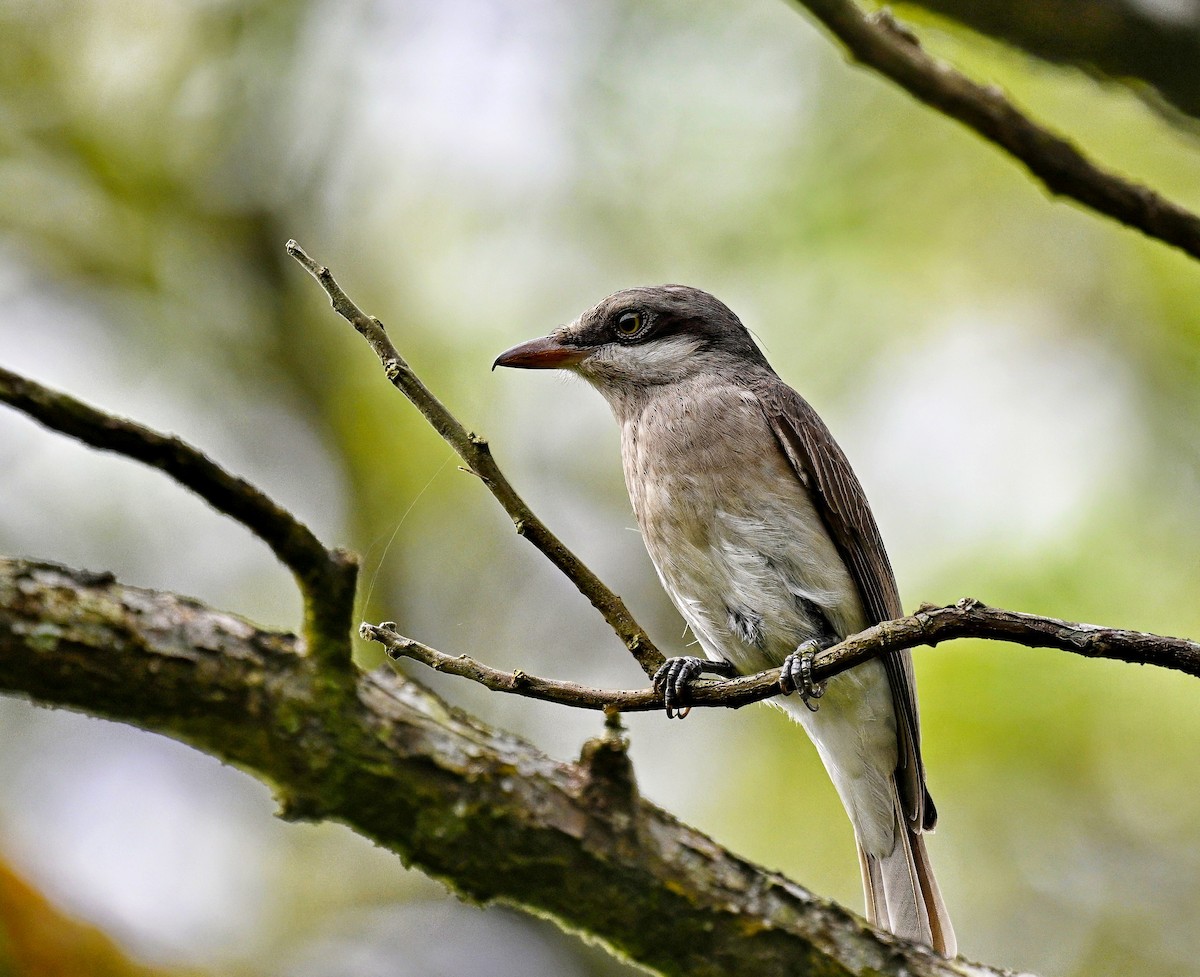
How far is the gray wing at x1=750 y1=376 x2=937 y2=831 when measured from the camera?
452 centimetres

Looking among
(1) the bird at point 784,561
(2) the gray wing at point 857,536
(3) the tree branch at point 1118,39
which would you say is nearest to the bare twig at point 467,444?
(1) the bird at point 784,561

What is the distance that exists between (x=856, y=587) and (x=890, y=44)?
6.30ft

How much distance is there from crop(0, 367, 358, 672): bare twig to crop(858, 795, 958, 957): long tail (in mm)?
2851

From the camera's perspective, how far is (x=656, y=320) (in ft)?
16.8

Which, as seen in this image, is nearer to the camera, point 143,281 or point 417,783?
point 417,783

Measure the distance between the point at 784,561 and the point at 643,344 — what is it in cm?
123

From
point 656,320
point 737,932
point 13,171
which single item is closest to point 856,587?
point 656,320

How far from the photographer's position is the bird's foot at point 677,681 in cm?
351

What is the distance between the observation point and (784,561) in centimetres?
433

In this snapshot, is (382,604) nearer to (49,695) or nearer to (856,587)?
(856,587)

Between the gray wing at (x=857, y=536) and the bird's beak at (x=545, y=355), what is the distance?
0.78 metres

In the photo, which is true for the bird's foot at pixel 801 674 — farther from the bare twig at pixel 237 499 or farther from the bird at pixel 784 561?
the bare twig at pixel 237 499

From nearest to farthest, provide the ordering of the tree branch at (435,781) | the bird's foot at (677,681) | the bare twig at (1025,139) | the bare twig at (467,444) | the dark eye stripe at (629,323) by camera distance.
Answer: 1. the tree branch at (435,781)
2. the bare twig at (467,444)
3. the bird's foot at (677,681)
4. the bare twig at (1025,139)
5. the dark eye stripe at (629,323)

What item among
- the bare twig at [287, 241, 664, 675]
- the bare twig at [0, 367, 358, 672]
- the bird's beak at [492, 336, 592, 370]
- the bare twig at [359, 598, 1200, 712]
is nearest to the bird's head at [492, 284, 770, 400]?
the bird's beak at [492, 336, 592, 370]
